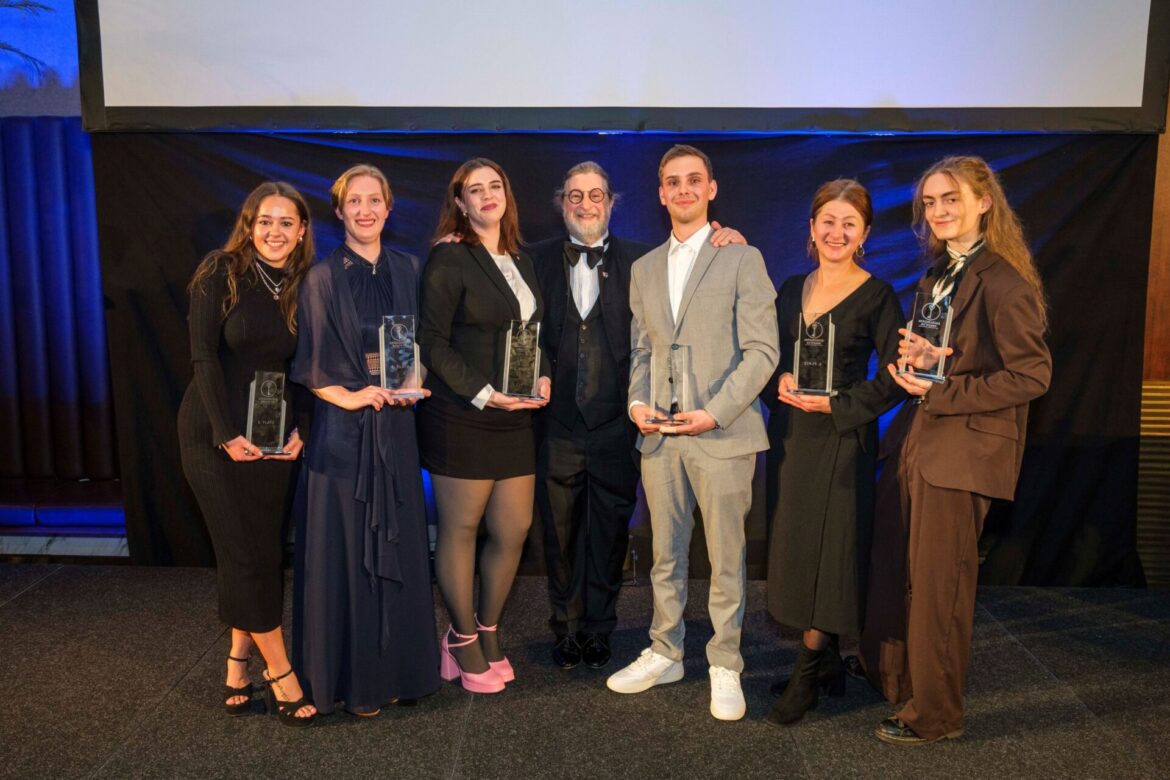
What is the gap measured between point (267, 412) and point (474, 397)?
0.60 m

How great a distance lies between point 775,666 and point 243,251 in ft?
7.42

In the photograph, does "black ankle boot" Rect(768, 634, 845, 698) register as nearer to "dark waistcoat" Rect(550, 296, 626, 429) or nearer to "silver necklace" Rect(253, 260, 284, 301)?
"dark waistcoat" Rect(550, 296, 626, 429)

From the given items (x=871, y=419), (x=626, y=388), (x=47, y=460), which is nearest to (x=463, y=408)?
(x=626, y=388)

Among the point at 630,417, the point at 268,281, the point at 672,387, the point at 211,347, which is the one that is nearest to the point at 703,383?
the point at 672,387

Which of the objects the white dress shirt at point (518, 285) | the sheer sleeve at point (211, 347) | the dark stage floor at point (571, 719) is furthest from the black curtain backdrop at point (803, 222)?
the sheer sleeve at point (211, 347)

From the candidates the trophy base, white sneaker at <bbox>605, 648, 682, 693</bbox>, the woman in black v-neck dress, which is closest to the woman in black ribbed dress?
white sneaker at <bbox>605, 648, 682, 693</bbox>

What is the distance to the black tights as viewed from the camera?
294cm

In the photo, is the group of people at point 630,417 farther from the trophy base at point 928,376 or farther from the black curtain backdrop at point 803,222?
the black curtain backdrop at point 803,222

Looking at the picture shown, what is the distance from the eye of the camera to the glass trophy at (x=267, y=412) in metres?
2.64

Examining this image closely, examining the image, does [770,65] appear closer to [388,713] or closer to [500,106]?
[500,106]

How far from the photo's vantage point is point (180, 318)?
4.11 m

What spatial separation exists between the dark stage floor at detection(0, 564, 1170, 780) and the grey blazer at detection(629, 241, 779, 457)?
891 millimetres

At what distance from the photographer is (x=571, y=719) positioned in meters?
2.88

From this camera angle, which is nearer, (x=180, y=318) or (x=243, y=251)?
(x=243, y=251)
